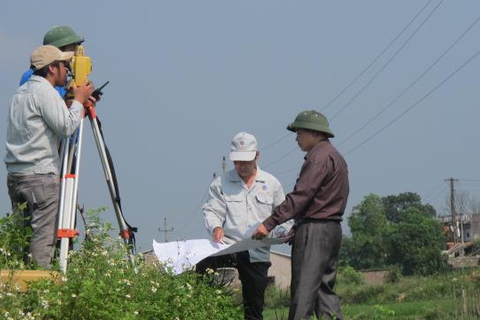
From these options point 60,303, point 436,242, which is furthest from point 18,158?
point 436,242

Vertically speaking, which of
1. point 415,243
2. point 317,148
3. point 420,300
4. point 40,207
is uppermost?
point 415,243

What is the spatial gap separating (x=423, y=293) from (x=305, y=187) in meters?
28.5

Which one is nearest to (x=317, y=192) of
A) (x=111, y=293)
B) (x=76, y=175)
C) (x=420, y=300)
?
(x=76, y=175)

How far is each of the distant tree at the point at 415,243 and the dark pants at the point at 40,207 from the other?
265ft

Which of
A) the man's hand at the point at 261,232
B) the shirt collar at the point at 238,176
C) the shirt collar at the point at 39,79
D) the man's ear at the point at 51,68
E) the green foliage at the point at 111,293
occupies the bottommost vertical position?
the green foliage at the point at 111,293

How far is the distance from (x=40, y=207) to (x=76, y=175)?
41 cm

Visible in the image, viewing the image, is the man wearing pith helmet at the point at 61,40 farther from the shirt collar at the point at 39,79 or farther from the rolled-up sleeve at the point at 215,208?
the rolled-up sleeve at the point at 215,208

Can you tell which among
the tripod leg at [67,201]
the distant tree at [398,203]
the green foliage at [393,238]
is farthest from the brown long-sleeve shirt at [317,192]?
the distant tree at [398,203]

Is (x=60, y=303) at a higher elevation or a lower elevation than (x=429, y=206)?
lower

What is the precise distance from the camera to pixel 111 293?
5871 millimetres

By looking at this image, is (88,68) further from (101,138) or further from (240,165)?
(240,165)

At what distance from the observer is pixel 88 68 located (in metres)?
7.26

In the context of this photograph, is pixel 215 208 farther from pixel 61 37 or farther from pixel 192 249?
pixel 61 37

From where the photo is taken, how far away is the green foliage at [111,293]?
5625 mm
